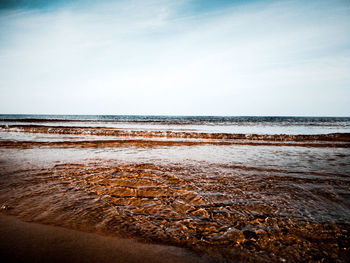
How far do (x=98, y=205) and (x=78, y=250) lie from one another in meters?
1.40

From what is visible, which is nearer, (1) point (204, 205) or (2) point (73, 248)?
(2) point (73, 248)

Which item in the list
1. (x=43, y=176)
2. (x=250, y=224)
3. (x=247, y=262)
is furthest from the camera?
(x=43, y=176)

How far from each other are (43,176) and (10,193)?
4.62ft

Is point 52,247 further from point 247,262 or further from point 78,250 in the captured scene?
point 247,262

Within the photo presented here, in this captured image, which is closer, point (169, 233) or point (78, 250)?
point (78, 250)

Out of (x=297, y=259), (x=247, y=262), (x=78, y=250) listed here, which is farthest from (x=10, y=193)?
(x=297, y=259)

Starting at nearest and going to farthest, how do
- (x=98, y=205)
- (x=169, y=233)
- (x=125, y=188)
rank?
(x=169, y=233), (x=98, y=205), (x=125, y=188)

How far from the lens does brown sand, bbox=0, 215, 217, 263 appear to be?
2463 millimetres

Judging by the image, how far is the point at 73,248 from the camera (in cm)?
265

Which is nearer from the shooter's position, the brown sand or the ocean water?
the brown sand

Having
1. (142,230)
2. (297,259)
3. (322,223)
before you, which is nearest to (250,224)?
(297,259)

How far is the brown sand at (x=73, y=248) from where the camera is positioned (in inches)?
97.0

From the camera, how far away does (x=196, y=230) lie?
312 centimetres

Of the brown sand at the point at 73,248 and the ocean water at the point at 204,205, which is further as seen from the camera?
the ocean water at the point at 204,205
